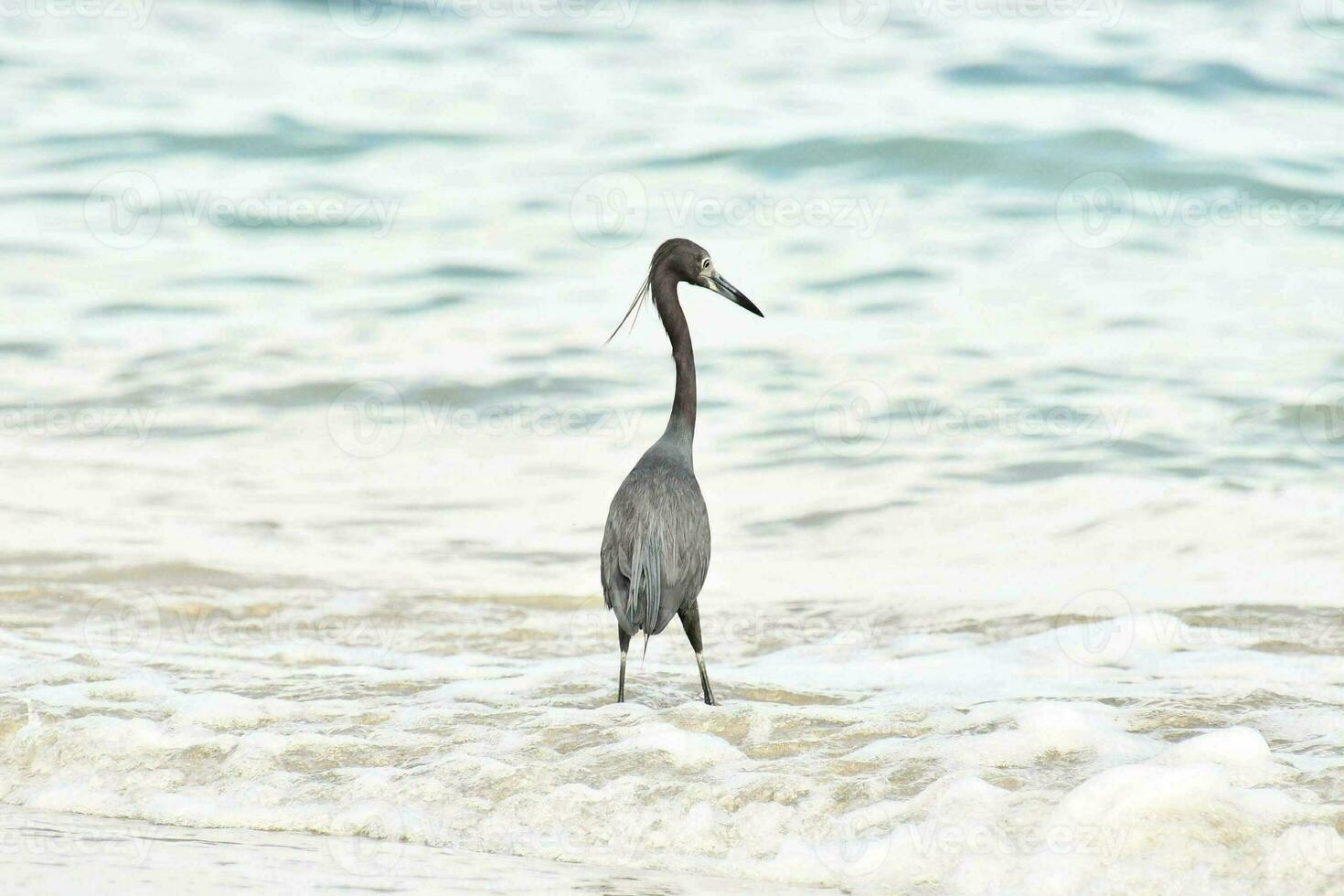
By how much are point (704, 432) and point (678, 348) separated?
14.9 feet

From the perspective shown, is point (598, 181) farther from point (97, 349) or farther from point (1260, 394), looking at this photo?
point (1260, 394)

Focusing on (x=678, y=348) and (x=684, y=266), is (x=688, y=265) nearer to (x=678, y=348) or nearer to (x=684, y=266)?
(x=684, y=266)

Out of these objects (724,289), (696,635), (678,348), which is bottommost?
(696,635)

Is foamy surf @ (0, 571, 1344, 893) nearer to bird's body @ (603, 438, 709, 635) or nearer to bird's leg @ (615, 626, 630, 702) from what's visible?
bird's leg @ (615, 626, 630, 702)

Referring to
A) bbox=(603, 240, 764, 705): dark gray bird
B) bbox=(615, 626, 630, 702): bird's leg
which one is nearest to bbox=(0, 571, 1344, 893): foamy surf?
bbox=(615, 626, 630, 702): bird's leg

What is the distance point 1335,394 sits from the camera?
11703mm

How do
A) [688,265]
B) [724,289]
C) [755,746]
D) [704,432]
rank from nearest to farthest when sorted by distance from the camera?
[755,746] → [688,265] → [724,289] → [704,432]

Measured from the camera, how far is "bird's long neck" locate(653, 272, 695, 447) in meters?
6.85

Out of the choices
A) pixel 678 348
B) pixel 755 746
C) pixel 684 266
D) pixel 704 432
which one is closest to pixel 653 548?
pixel 755 746

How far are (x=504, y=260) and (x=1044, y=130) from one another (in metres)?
6.81

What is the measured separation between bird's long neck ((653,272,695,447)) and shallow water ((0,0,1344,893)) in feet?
3.65

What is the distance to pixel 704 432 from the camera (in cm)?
1146

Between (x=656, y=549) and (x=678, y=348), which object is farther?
(x=678, y=348)

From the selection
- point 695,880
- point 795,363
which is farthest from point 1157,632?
point 795,363
